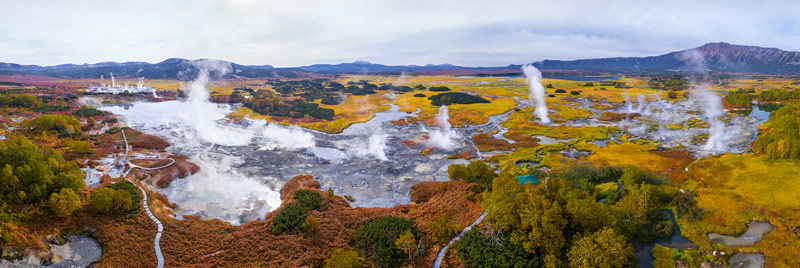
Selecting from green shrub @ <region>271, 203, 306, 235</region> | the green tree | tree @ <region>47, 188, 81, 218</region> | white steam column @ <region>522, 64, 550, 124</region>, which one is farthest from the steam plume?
the green tree

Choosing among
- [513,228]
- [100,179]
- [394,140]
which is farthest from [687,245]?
[100,179]

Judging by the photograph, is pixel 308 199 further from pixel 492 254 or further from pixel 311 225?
pixel 492 254

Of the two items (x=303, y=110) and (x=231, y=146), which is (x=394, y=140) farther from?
(x=303, y=110)

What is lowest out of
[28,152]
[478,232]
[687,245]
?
[687,245]

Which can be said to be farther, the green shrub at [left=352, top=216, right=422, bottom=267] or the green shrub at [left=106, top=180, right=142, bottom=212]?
the green shrub at [left=106, top=180, right=142, bottom=212]

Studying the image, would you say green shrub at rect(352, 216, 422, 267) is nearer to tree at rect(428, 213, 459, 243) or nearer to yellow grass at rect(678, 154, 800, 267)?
tree at rect(428, 213, 459, 243)

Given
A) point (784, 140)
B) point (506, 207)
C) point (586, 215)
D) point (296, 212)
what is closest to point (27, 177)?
point (296, 212)
